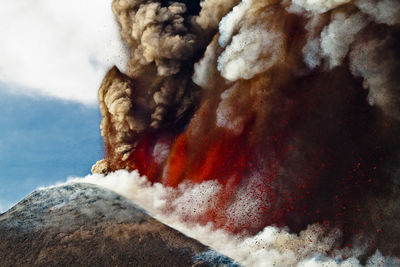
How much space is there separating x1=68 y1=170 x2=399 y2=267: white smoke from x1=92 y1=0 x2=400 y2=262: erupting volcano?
1.24ft

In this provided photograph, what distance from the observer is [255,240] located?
13469 mm

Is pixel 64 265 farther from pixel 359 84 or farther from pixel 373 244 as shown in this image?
pixel 359 84

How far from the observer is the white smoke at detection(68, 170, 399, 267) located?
12.0 meters

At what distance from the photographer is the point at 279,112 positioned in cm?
1633

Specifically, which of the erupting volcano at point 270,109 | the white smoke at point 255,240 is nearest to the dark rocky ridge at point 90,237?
the white smoke at point 255,240

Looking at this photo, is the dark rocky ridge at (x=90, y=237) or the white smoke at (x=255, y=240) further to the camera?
the dark rocky ridge at (x=90, y=237)

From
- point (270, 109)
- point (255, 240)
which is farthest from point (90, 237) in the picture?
point (270, 109)

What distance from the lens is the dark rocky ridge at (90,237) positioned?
40.2ft

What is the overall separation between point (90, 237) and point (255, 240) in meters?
6.52

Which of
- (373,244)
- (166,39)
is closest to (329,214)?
(373,244)

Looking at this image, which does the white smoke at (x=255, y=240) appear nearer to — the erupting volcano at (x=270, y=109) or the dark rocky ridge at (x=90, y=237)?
the erupting volcano at (x=270, y=109)

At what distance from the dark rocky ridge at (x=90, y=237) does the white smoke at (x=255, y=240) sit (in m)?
1.14

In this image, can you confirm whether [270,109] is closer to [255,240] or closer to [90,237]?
[255,240]

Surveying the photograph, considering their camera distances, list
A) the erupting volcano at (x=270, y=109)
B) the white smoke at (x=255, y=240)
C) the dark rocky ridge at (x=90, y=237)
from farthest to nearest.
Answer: the erupting volcano at (x=270, y=109), the dark rocky ridge at (x=90, y=237), the white smoke at (x=255, y=240)
